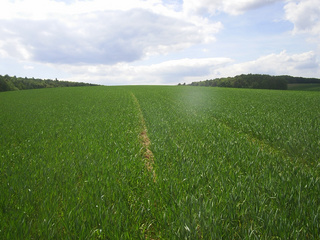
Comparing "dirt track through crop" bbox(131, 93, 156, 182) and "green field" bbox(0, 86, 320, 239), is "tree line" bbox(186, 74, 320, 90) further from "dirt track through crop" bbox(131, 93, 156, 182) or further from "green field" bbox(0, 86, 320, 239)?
"green field" bbox(0, 86, 320, 239)

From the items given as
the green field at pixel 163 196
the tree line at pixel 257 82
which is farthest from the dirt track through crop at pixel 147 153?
the tree line at pixel 257 82

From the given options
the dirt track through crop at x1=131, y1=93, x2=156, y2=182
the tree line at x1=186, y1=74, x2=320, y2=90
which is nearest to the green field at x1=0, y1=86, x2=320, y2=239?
the dirt track through crop at x1=131, y1=93, x2=156, y2=182

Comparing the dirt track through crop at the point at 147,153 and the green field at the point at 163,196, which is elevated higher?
the green field at the point at 163,196

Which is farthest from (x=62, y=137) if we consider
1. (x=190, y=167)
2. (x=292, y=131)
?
(x=292, y=131)

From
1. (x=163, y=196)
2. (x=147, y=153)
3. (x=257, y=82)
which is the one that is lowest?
(x=147, y=153)

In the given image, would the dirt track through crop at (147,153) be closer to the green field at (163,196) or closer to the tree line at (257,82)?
the green field at (163,196)

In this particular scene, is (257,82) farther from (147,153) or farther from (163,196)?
(163,196)

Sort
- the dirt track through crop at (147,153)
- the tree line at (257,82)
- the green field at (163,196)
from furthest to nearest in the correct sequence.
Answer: the tree line at (257,82), the dirt track through crop at (147,153), the green field at (163,196)

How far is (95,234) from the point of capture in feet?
9.93

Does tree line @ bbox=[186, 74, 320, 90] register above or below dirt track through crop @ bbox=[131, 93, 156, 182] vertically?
above

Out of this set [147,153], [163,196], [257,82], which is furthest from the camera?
[257,82]

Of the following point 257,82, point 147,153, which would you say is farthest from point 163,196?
point 257,82

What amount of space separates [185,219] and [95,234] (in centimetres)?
140

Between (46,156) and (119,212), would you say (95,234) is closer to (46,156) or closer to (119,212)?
(119,212)
